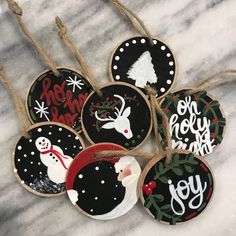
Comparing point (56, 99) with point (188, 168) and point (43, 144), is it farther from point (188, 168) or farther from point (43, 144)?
point (188, 168)

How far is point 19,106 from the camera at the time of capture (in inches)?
32.1

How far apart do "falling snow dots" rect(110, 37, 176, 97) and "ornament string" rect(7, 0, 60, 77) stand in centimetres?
11

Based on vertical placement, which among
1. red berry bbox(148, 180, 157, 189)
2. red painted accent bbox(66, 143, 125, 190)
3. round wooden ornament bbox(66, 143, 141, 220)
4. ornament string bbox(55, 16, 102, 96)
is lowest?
red berry bbox(148, 180, 157, 189)

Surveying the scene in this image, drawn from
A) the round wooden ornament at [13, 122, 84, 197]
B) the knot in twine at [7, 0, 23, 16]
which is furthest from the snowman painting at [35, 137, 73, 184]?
the knot in twine at [7, 0, 23, 16]

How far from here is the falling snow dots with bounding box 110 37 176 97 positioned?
0.84 m

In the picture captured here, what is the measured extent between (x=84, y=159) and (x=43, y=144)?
78mm

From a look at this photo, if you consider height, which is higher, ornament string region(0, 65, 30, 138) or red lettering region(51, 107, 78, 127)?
ornament string region(0, 65, 30, 138)

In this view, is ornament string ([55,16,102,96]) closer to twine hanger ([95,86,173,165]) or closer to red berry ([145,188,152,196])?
Answer: twine hanger ([95,86,173,165])

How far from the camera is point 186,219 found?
31.6 inches

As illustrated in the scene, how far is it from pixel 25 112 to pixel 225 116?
368mm

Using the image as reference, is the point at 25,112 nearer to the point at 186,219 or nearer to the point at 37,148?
the point at 37,148

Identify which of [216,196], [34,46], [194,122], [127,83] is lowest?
[216,196]

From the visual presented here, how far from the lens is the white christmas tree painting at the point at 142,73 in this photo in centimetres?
84

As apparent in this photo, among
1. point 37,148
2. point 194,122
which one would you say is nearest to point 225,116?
point 194,122
